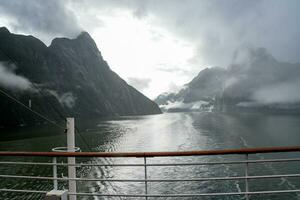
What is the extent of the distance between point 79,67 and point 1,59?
7551 cm

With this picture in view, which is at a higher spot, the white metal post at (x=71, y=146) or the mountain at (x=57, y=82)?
the mountain at (x=57, y=82)

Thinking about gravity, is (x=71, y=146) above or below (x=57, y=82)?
below

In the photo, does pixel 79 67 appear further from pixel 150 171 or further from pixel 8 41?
pixel 150 171

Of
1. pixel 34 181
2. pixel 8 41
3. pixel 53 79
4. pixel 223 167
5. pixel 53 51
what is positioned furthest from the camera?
pixel 53 51

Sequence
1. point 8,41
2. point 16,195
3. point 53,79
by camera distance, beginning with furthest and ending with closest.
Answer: point 53,79 < point 8,41 < point 16,195

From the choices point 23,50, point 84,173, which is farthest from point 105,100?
point 84,173

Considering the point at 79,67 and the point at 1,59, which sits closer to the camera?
the point at 1,59

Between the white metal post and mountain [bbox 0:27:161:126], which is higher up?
mountain [bbox 0:27:161:126]

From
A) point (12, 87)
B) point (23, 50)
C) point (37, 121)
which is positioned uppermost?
point (23, 50)

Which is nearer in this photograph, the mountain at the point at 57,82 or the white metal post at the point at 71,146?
the white metal post at the point at 71,146

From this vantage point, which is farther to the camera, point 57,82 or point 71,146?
point 57,82

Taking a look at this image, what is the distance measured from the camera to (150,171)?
71.5ft

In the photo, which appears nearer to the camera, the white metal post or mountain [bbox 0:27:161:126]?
the white metal post

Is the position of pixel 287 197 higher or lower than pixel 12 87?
lower
